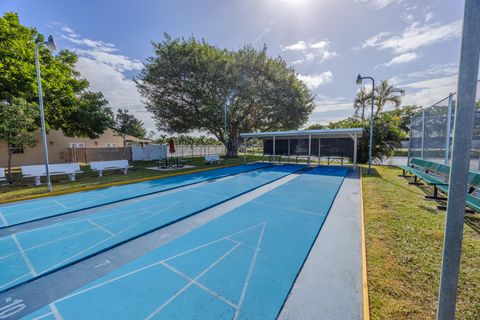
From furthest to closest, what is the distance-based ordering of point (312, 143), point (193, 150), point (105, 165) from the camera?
point (193, 150) < point (312, 143) < point (105, 165)

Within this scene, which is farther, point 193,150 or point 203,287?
point 193,150

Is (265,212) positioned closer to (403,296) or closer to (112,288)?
(403,296)

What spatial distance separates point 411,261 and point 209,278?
3.21 m

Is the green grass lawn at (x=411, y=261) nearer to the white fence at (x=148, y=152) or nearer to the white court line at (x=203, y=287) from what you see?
the white court line at (x=203, y=287)

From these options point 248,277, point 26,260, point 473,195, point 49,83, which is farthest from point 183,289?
point 49,83

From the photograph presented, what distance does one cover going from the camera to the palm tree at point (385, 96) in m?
22.2

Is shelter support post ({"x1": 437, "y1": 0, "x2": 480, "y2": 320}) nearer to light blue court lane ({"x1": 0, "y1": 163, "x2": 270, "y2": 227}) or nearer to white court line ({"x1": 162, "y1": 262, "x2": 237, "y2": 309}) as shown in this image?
white court line ({"x1": 162, "y1": 262, "x2": 237, "y2": 309})

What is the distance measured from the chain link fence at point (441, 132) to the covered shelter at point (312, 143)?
4.01 metres

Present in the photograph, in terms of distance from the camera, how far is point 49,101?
39.0 feet

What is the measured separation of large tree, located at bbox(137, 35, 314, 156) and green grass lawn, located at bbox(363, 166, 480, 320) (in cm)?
1539

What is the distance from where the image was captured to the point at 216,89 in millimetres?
19250

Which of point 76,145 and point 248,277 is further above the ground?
point 76,145

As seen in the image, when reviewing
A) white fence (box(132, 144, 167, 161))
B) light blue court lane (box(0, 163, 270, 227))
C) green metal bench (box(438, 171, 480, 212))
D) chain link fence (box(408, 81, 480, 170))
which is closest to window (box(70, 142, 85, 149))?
white fence (box(132, 144, 167, 161))

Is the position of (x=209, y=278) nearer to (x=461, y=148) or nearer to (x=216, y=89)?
(x=461, y=148)
